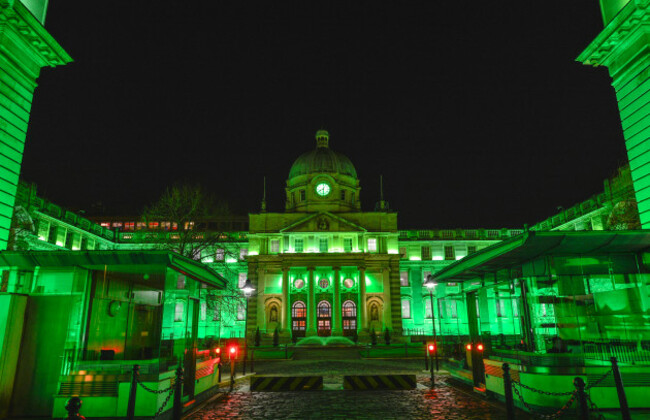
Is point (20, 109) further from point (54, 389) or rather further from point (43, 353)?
point (54, 389)

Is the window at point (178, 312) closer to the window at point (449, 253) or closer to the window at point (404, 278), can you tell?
the window at point (404, 278)

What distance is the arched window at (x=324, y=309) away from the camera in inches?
2003

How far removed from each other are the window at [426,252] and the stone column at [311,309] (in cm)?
1592

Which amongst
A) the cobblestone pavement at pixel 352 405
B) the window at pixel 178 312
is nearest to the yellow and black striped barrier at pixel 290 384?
the cobblestone pavement at pixel 352 405

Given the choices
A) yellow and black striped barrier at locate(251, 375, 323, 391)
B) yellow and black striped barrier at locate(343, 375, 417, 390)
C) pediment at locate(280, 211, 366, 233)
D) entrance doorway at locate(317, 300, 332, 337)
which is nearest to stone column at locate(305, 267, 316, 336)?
entrance doorway at locate(317, 300, 332, 337)

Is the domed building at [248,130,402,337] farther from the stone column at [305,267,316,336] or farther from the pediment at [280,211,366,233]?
the stone column at [305,267,316,336]

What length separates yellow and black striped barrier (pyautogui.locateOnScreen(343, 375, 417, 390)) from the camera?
16.3 meters

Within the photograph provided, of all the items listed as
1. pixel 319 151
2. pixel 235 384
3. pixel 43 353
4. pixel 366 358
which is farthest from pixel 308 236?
pixel 43 353

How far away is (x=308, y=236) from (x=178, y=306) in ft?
130

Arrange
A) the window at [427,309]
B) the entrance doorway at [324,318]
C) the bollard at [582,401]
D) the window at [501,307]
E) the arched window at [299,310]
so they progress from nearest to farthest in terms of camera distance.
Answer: the bollard at [582,401], the window at [501,307], the entrance doorway at [324,318], the arched window at [299,310], the window at [427,309]

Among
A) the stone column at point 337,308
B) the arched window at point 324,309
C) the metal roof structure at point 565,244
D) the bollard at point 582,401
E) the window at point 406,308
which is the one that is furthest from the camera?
the window at point 406,308

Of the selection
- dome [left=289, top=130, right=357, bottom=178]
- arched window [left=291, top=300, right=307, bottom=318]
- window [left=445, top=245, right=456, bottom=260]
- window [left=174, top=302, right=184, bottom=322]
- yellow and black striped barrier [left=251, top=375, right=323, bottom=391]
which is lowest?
yellow and black striped barrier [left=251, top=375, right=323, bottom=391]

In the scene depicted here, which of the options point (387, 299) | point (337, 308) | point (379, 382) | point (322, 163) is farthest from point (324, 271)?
point (379, 382)

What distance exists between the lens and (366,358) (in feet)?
100.0
